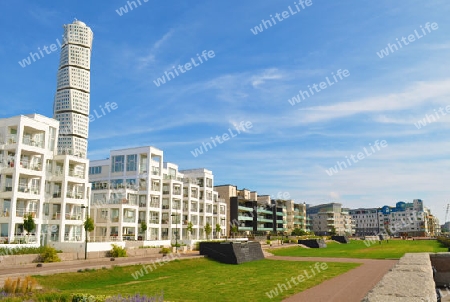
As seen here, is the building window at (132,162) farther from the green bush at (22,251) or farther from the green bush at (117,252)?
the green bush at (22,251)

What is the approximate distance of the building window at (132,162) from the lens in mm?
75062

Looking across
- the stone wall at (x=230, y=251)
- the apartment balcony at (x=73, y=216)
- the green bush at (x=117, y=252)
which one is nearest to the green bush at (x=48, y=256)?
the green bush at (x=117, y=252)

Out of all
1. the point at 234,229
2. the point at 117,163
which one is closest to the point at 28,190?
the point at 117,163

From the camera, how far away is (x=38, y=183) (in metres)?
47.8

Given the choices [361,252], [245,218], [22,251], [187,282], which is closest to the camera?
[187,282]

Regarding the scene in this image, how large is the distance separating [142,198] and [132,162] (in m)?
7.04

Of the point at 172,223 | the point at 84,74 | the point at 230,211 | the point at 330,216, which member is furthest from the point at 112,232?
the point at 330,216

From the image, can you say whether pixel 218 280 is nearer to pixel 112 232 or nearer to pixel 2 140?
pixel 2 140

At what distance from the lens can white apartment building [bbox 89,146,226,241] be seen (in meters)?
65.0

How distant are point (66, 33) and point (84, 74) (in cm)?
1333

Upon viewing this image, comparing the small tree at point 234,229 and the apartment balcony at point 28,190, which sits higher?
the apartment balcony at point 28,190

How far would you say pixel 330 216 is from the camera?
18688cm

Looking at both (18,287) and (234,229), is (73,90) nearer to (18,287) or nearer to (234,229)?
(234,229)

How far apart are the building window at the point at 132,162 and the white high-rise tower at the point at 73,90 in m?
38.9
